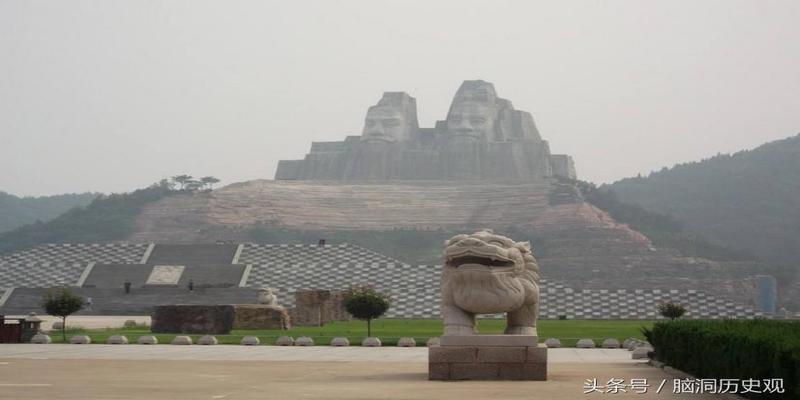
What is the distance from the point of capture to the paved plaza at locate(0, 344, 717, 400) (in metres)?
12.5

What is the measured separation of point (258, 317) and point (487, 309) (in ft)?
55.1

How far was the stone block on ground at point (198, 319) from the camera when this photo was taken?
93.7ft

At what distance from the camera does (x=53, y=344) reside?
2400cm

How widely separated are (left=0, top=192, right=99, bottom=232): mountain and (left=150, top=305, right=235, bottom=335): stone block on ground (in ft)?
286

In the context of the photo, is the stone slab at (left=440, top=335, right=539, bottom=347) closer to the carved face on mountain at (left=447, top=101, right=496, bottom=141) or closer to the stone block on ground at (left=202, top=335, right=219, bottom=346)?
the stone block on ground at (left=202, top=335, right=219, bottom=346)

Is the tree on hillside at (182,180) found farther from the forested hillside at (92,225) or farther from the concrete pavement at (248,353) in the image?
the concrete pavement at (248,353)

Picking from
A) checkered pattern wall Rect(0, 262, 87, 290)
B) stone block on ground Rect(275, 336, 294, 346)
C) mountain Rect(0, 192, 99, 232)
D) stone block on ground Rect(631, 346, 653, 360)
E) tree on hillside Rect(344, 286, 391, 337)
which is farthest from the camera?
mountain Rect(0, 192, 99, 232)

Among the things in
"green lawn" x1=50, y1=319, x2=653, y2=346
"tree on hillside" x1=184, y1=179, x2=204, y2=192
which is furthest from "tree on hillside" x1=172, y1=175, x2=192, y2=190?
"green lawn" x1=50, y1=319, x2=653, y2=346

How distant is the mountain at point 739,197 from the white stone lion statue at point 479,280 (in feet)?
222

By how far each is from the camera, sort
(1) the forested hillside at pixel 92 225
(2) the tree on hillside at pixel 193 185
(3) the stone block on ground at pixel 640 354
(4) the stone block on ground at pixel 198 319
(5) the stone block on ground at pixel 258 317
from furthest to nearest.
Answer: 1. (2) the tree on hillside at pixel 193 185
2. (1) the forested hillside at pixel 92 225
3. (5) the stone block on ground at pixel 258 317
4. (4) the stone block on ground at pixel 198 319
5. (3) the stone block on ground at pixel 640 354

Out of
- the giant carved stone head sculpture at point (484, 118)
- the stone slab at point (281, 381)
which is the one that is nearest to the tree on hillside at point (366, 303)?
the stone slab at point (281, 381)

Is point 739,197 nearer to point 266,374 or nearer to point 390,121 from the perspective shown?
point 390,121

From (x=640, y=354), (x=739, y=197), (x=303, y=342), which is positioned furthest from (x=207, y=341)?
(x=739, y=197)

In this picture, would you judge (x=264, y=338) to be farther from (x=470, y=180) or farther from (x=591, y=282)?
(x=470, y=180)
